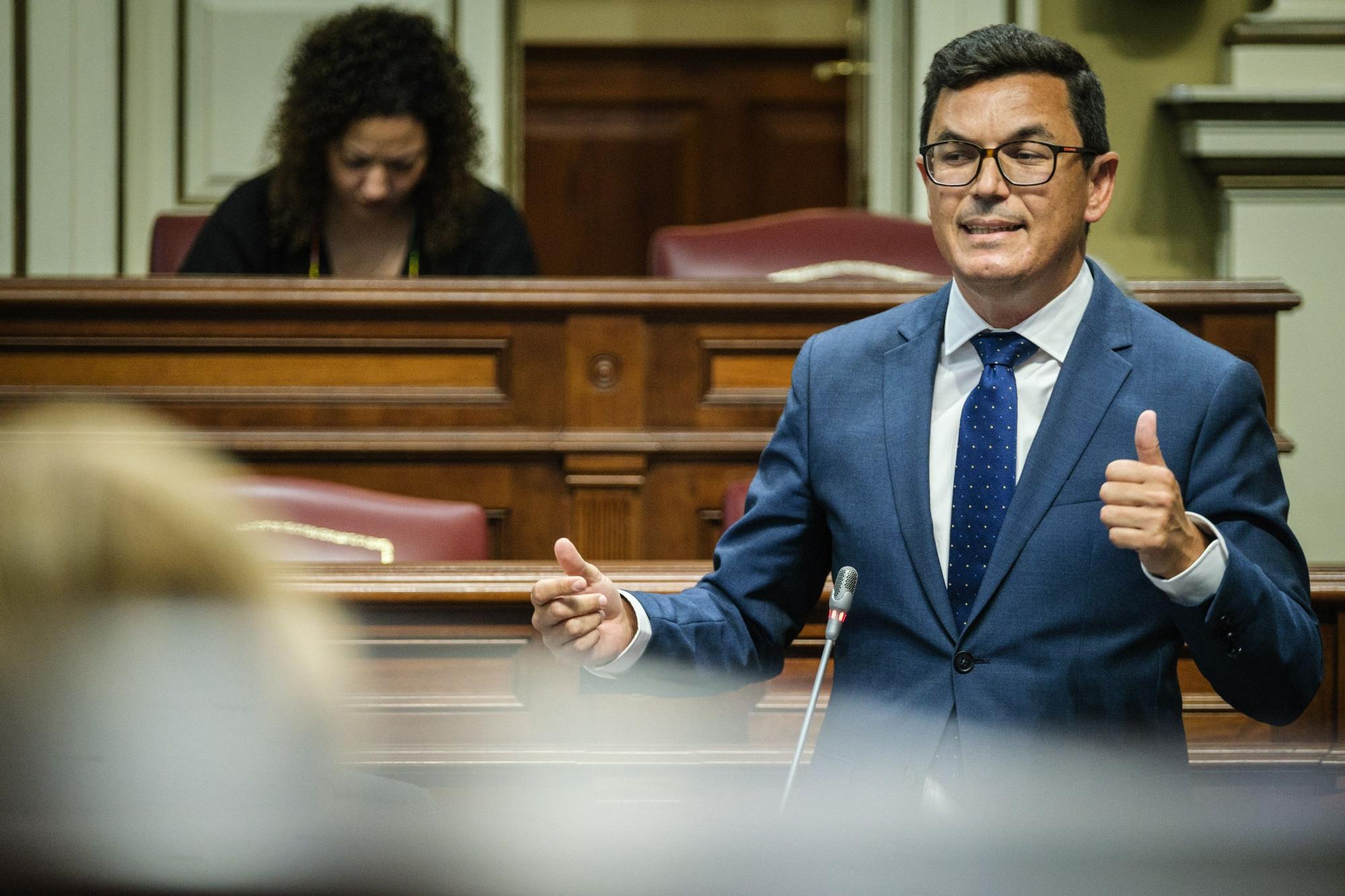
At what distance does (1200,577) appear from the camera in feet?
3.47

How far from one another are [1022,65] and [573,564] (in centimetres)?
58

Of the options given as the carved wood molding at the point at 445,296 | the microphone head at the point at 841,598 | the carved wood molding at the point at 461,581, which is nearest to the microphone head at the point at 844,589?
the microphone head at the point at 841,598

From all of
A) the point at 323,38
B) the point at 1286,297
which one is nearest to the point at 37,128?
the point at 323,38

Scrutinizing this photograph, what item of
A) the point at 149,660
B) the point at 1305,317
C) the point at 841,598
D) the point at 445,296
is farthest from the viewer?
the point at 1305,317

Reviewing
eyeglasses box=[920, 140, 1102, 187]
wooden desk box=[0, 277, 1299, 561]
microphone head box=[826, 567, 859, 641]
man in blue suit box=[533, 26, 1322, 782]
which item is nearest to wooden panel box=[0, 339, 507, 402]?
wooden desk box=[0, 277, 1299, 561]

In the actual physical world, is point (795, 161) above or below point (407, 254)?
above

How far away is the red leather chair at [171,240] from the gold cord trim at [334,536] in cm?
142

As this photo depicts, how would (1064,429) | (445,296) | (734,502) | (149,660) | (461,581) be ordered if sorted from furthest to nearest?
(445,296)
(734,502)
(461,581)
(1064,429)
(149,660)

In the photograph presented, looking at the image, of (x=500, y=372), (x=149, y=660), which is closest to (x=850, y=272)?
Result: (x=500, y=372)

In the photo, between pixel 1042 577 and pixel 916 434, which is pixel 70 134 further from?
pixel 1042 577

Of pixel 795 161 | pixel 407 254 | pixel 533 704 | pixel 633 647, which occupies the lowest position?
pixel 533 704

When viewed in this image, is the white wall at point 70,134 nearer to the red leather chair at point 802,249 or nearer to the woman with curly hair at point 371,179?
the woman with curly hair at point 371,179

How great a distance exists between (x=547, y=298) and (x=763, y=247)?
2.45 feet

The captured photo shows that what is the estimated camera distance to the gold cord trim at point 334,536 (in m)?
1.72
